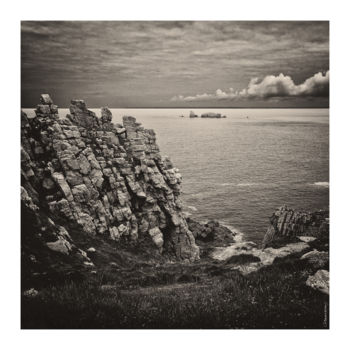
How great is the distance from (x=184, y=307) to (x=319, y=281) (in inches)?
204

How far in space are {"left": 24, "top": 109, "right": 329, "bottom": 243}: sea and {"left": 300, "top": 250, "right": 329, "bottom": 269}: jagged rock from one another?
86.4 inches

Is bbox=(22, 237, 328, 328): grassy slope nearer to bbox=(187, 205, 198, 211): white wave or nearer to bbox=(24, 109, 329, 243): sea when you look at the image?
bbox=(24, 109, 329, 243): sea

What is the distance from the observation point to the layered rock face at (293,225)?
21.1 meters

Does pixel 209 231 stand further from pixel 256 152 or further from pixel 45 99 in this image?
pixel 45 99

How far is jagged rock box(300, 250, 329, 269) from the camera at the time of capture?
46.6 feet

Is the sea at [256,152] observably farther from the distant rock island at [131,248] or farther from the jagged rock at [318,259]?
the jagged rock at [318,259]

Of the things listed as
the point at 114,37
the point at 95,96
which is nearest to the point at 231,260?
the point at 95,96

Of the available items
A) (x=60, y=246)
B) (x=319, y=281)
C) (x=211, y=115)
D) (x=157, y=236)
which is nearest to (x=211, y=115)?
(x=211, y=115)

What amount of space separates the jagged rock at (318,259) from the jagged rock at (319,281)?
2.14 ft

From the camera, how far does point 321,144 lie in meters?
15.2

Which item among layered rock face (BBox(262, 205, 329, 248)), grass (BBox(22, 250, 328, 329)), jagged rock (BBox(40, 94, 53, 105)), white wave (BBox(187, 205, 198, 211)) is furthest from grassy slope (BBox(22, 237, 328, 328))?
white wave (BBox(187, 205, 198, 211))

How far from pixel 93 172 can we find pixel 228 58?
1319cm

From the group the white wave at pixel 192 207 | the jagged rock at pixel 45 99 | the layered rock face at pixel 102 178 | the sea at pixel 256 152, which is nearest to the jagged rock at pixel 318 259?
the sea at pixel 256 152

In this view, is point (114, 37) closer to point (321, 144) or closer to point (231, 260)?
point (321, 144)
